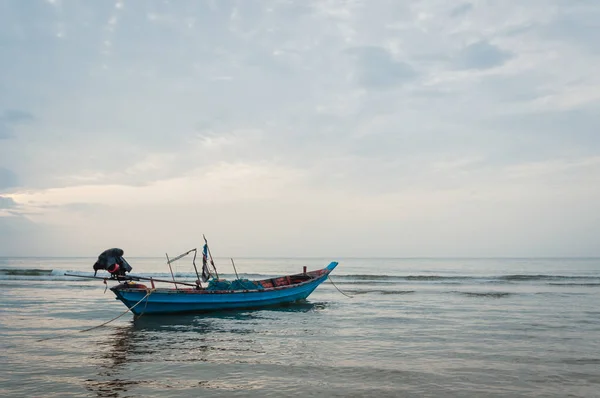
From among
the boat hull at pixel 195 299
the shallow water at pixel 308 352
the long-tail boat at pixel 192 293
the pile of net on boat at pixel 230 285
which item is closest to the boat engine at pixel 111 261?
the long-tail boat at pixel 192 293

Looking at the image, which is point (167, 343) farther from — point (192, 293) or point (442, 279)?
point (442, 279)

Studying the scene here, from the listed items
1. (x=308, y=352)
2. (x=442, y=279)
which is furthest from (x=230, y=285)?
(x=442, y=279)

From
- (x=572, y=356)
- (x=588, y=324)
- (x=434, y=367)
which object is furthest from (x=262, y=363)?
(x=588, y=324)

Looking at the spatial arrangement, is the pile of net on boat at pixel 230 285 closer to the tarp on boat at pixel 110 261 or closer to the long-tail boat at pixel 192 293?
the long-tail boat at pixel 192 293

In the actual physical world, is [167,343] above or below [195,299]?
below

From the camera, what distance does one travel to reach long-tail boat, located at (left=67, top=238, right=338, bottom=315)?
19.1 metres

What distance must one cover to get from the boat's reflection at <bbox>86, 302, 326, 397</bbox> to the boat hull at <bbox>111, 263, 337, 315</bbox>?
1.17 feet

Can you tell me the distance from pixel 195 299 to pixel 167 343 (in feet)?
21.4

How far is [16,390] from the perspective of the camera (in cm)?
971

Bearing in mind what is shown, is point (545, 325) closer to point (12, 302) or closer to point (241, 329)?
point (241, 329)

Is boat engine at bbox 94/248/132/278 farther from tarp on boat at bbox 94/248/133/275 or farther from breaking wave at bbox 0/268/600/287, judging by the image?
breaking wave at bbox 0/268/600/287

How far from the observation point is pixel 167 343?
49.8ft

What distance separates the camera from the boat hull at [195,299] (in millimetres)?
20020

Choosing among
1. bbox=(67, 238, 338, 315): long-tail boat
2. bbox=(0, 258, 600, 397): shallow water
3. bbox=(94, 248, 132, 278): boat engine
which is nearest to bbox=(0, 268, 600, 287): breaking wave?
bbox=(67, 238, 338, 315): long-tail boat
